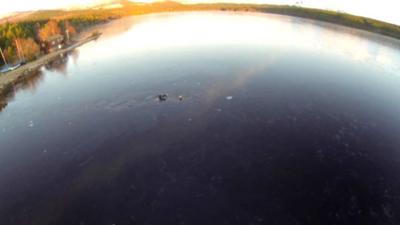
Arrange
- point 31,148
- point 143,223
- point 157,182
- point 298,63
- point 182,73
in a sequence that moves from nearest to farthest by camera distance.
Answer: point 143,223 → point 157,182 → point 31,148 → point 182,73 → point 298,63

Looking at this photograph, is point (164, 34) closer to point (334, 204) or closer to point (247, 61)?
point (247, 61)

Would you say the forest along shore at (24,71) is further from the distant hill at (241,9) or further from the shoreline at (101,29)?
the distant hill at (241,9)

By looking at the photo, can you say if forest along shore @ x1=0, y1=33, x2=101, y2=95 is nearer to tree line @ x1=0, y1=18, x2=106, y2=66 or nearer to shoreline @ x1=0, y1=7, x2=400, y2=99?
shoreline @ x1=0, y1=7, x2=400, y2=99

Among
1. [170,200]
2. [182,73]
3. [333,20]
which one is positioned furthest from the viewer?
[333,20]

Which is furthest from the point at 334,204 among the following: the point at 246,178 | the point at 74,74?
the point at 74,74

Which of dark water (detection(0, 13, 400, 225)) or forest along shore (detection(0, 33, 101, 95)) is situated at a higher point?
dark water (detection(0, 13, 400, 225))

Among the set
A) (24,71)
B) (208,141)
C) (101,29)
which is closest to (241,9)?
(101,29)

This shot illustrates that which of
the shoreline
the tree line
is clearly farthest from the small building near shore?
the shoreline
